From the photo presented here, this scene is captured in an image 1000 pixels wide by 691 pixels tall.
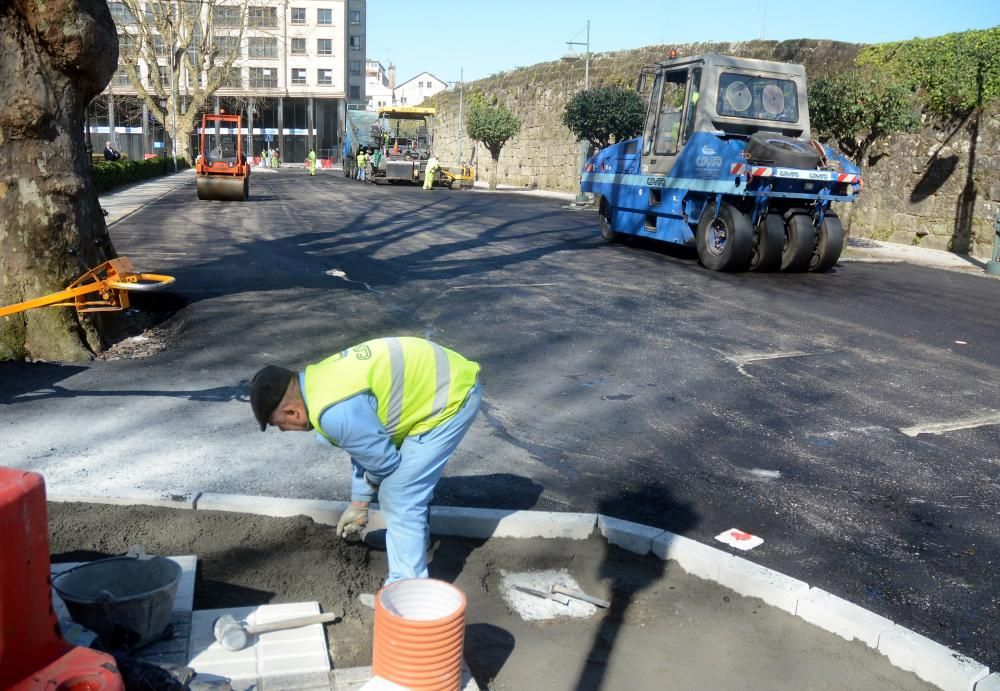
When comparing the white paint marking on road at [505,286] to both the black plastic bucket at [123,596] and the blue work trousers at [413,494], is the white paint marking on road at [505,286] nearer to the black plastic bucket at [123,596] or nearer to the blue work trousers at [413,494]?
the blue work trousers at [413,494]

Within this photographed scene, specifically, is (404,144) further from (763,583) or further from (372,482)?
(763,583)

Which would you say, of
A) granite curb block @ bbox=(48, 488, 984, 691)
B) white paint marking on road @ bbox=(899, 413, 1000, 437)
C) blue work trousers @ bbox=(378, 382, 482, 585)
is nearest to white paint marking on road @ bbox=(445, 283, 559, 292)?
white paint marking on road @ bbox=(899, 413, 1000, 437)

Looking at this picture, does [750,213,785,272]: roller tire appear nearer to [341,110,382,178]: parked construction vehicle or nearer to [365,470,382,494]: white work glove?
[365,470,382,494]: white work glove

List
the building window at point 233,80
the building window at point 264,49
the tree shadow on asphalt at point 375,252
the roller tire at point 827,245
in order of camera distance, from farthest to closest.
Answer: the building window at point 264,49
the building window at point 233,80
the roller tire at point 827,245
the tree shadow on asphalt at point 375,252

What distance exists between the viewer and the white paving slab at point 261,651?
3.18 metres

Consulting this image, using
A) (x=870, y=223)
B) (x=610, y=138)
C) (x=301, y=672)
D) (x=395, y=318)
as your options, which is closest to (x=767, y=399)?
(x=395, y=318)

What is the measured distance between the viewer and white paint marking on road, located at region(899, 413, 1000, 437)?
6379mm

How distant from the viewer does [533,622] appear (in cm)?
380

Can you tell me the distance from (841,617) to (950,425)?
345cm

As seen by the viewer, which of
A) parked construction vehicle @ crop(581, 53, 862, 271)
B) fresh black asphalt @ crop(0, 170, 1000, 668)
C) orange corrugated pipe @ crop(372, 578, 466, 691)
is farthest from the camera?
parked construction vehicle @ crop(581, 53, 862, 271)

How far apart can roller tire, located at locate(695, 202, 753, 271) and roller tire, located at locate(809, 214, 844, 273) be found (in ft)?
3.66

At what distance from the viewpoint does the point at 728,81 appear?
14.3m

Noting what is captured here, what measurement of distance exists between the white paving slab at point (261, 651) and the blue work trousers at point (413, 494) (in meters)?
0.42

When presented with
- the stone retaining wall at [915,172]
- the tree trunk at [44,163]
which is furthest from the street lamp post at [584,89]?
the tree trunk at [44,163]
